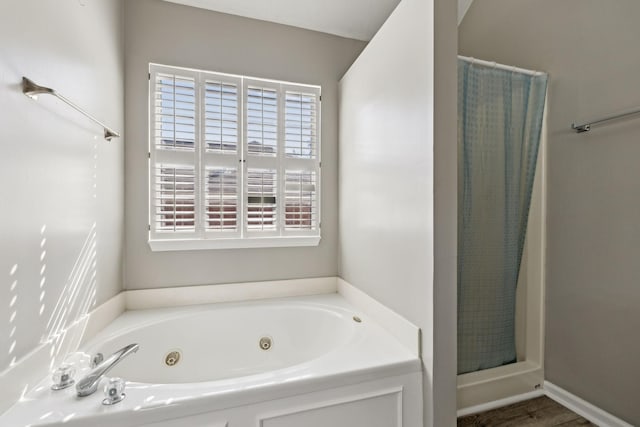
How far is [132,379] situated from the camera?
5.09 ft

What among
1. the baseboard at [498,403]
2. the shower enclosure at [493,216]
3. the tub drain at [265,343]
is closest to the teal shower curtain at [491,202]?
the shower enclosure at [493,216]

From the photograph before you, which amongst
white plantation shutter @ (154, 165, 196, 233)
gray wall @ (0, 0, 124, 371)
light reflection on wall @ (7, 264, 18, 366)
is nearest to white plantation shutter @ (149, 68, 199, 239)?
white plantation shutter @ (154, 165, 196, 233)

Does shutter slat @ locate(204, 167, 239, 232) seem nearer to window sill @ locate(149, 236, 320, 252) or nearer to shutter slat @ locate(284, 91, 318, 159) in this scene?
window sill @ locate(149, 236, 320, 252)

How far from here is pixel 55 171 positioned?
4.03 ft

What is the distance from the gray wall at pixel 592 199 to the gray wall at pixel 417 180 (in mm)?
1086

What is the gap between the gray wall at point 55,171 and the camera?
38.5 inches

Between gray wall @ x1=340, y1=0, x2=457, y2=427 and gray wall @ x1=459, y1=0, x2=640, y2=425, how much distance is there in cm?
109

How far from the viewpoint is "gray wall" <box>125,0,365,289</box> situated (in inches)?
76.2

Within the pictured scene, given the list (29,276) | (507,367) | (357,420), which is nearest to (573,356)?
(507,367)

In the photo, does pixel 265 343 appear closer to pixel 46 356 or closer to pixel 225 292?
pixel 225 292

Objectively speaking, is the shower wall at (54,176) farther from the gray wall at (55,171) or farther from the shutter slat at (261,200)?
the shutter slat at (261,200)

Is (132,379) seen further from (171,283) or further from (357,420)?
(357,420)

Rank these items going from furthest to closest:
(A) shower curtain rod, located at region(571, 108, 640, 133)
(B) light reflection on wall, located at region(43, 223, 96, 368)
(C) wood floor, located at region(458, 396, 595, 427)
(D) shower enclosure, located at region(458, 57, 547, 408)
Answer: (D) shower enclosure, located at region(458, 57, 547, 408) → (C) wood floor, located at region(458, 396, 595, 427) → (A) shower curtain rod, located at region(571, 108, 640, 133) → (B) light reflection on wall, located at region(43, 223, 96, 368)

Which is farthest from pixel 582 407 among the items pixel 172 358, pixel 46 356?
pixel 46 356
